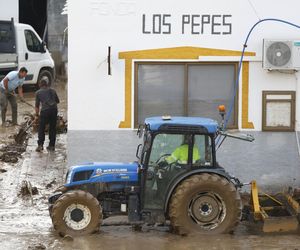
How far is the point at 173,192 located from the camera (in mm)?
10562

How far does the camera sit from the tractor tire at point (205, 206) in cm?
Result: 1047

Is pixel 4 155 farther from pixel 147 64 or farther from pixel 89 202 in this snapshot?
pixel 89 202

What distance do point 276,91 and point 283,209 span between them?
255 centimetres

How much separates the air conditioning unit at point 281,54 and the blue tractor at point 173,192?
2677 millimetres

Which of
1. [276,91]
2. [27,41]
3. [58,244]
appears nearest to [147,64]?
[276,91]

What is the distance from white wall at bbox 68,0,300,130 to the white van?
492 inches

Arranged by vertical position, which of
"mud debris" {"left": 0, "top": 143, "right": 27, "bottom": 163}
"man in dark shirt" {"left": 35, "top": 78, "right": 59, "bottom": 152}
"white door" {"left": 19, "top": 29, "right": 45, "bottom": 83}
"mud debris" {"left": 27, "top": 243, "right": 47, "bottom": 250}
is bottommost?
"mud debris" {"left": 27, "top": 243, "right": 47, "bottom": 250}

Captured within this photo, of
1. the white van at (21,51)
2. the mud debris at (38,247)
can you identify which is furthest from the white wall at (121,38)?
the white van at (21,51)

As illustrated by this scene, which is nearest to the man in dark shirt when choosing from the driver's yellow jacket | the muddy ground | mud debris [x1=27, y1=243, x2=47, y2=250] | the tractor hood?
the muddy ground

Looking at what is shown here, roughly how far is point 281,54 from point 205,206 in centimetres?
357

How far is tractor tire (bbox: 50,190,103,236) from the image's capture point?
34.6 feet

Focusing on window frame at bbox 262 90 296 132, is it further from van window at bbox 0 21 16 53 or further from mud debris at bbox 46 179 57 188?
van window at bbox 0 21 16 53

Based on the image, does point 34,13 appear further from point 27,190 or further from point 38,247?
point 38,247

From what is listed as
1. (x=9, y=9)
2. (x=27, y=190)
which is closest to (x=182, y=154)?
(x=27, y=190)
